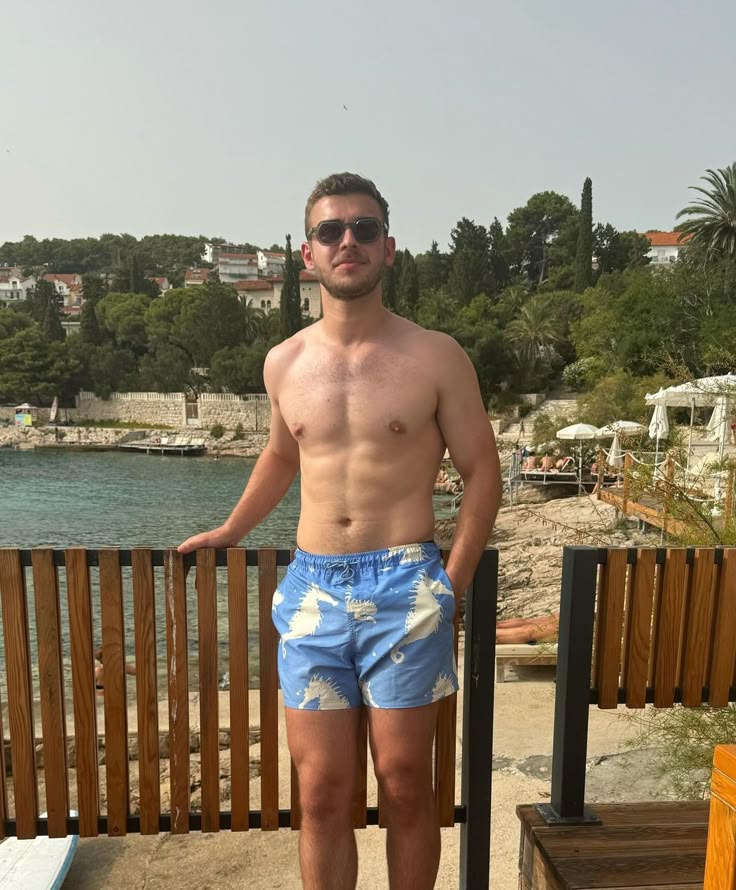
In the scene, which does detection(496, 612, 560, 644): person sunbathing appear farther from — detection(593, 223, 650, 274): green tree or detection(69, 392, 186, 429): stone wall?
detection(593, 223, 650, 274): green tree

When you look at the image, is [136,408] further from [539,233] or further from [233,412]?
[539,233]

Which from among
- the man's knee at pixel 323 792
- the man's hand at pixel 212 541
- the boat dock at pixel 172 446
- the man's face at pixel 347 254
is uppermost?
the man's face at pixel 347 254

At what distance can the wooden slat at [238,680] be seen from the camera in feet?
6.81

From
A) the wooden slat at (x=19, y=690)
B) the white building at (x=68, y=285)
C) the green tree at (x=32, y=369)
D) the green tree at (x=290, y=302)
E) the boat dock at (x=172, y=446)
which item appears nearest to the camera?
the wooden slat at (x=19, y=690)

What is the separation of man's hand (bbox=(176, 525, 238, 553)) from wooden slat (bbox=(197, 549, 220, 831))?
0.07 ft

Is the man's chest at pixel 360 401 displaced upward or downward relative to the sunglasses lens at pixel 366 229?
downward

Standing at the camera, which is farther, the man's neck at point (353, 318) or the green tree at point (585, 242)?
the green tree at point (585, 242)

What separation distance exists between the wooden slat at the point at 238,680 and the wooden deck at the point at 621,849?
2.96ft

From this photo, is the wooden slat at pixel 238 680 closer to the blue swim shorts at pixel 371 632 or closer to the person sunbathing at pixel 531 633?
the blue swim shorts at pixel 371 632

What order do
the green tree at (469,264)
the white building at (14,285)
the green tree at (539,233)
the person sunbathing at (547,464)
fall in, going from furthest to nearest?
the white building at (14,285)
the green tree at (539,233)
the green tree at (469,264)
the person sunbathing at (547,464)

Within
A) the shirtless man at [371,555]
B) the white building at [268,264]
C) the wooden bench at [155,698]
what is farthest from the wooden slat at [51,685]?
the white building at [268,264]

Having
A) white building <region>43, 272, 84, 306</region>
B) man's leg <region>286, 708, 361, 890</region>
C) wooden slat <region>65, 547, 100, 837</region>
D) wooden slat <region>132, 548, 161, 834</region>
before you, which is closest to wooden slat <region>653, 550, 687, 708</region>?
man's leg <region>286, 708, 361, 890</region>

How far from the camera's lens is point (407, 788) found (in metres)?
1.81

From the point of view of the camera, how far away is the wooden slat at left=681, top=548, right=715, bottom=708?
231cm
